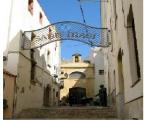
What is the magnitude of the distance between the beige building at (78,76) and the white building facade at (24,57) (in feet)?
38.3

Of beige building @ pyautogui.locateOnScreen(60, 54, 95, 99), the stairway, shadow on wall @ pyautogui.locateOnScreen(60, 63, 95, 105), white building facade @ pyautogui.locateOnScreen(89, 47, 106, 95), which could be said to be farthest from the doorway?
beige building @ pyautogui.locateOnScreen(60, 54, 95, 99)

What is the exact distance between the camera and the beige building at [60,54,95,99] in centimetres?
3216

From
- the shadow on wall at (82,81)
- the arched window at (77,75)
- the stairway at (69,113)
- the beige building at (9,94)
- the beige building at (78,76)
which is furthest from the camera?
the arched window at (77,75)

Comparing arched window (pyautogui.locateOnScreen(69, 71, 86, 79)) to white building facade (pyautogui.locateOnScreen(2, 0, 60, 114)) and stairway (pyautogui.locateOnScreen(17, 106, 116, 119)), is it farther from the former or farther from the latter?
stairway (pyautogui.locateOnScreen(17, 106, 116, 119))

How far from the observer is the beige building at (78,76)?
32.2m

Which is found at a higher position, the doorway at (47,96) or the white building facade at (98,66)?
the white building facade at (98,66)

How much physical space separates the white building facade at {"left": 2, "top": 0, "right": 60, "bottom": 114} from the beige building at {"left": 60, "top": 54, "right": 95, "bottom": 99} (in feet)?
38.3

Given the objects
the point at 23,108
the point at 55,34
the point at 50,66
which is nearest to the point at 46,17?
the point at 50,66

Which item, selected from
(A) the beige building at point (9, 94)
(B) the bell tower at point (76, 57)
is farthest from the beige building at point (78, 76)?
(A) the beige building at point (9, 94)

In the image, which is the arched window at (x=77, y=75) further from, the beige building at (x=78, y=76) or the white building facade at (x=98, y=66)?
the white building facade at (x=98, y=66)

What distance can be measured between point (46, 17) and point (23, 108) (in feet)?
29.5

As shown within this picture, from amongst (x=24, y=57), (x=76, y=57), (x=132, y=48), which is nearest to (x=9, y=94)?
(x=24, y=57)
